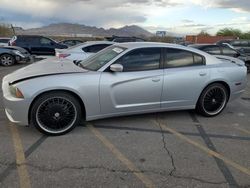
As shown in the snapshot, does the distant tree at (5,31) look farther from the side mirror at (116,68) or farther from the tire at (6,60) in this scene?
the side mirror at (116,68)

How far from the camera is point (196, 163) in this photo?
4.18 m

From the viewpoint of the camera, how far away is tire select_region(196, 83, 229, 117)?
618cm

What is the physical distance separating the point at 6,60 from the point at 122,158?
12.5 metres

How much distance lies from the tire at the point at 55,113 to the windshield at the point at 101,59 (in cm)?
79

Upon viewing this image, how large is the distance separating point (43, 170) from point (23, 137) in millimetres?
1221

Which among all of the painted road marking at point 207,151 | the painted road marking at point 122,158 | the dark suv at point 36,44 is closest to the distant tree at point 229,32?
the dark suv at point 36,44

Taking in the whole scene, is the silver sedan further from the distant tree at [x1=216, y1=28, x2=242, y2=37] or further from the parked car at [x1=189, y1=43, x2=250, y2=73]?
the distant tree at [x1=216, y1=28, x2=242, y2=37]

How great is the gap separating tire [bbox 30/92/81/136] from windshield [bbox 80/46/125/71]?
795 mm

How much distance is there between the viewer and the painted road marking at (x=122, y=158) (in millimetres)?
3652

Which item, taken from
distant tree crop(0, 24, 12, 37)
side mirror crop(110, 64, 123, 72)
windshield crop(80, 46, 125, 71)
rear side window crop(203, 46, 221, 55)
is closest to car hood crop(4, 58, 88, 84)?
windshield crop(80, 46, 125, 71)

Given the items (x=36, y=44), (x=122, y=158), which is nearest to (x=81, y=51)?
(x=122, y=158)

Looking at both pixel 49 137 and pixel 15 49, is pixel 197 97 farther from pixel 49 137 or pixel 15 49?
pixel 15 49

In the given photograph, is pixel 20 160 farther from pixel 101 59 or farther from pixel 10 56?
pixel 10 56

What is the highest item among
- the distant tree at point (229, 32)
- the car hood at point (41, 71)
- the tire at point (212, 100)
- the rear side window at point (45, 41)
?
the car hood at point (41, 71)
